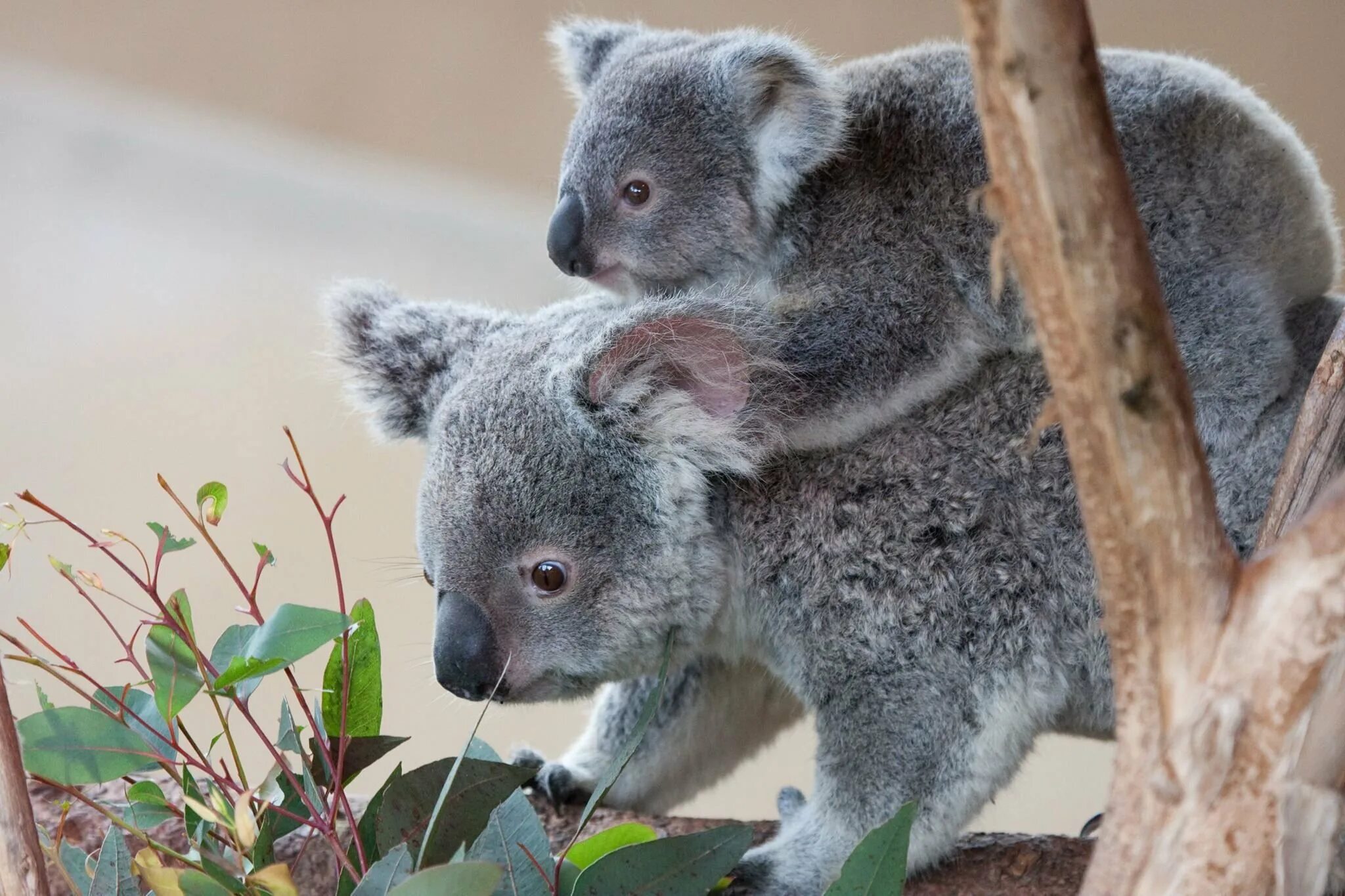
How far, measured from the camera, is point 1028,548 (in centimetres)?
171

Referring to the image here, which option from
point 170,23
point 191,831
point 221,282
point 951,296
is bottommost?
point 191,831

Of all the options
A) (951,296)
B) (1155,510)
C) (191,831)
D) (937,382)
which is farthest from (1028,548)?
(191,831)

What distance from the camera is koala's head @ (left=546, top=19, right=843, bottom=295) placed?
2.01 metres

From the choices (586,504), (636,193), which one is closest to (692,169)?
(636,193)

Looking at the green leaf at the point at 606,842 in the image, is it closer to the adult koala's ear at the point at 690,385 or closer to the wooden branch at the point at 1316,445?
the adult koala's ear at the point at 690,385

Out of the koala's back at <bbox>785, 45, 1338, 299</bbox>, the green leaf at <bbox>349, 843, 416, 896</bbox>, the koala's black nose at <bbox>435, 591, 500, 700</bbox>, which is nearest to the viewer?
the green leaf at <bbox>349, 843, 416, 896</bbox>

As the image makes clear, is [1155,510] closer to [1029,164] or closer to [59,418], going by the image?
[1029,164]

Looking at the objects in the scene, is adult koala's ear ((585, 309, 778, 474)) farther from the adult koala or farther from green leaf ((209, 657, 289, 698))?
green leaf ((209, 657, 289, 698))

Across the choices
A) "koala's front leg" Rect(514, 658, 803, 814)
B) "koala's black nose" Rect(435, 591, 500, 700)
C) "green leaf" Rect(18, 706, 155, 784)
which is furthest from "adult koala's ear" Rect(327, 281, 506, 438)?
"green leaf" Rect(18, 706, 155, 784)

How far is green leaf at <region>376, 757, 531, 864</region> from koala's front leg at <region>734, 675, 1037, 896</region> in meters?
0.42

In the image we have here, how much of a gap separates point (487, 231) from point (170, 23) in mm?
1253

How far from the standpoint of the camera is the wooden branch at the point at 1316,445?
1.39 metres

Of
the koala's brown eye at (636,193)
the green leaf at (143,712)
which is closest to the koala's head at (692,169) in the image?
the koala's brown eye at (636,193)

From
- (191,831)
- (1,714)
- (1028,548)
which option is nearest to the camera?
(1,714)
